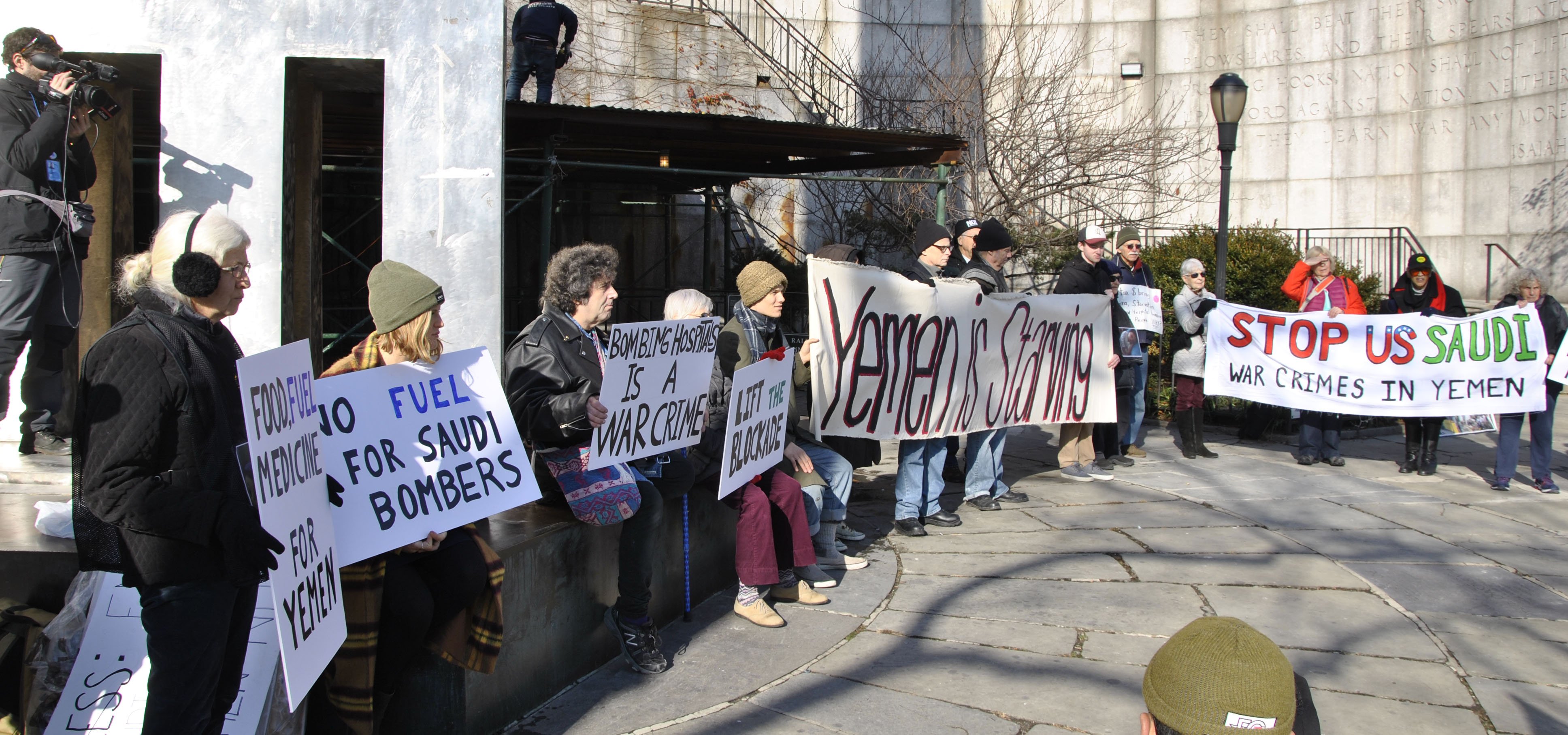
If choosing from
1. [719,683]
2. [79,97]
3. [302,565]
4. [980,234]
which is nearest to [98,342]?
[302,565]

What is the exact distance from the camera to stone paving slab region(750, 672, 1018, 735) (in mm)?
4070

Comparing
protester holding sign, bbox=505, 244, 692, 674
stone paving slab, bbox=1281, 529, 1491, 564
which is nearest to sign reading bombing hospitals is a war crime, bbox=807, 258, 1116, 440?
protester holding sign, bbox=505, 244, 692, 674

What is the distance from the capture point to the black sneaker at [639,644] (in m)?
4.61

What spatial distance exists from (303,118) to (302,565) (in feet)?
14.1

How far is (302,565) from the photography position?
9.78 ft

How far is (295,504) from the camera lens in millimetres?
2977

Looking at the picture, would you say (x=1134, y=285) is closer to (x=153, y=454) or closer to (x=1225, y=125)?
(x=1225, y=125)

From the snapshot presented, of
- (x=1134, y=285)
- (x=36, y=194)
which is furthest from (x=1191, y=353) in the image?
(x=36, y=194)

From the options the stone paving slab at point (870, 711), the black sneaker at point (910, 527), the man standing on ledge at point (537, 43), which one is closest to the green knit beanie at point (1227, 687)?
the stone paving slab at point (870, 711)

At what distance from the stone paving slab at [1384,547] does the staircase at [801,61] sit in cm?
1050

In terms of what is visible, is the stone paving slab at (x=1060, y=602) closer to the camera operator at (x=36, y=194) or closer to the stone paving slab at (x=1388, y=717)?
the stone paving slab at (x=1388, y=717)

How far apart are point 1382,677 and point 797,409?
2953 millimetres

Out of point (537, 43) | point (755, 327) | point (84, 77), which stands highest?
point (537, 43)

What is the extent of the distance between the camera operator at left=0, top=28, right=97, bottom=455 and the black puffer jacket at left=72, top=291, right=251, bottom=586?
9.19 ft
